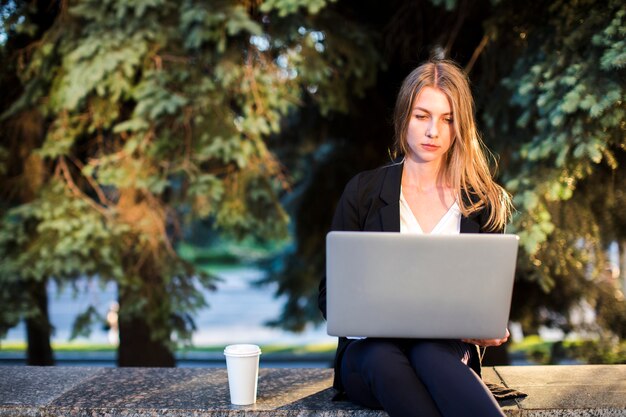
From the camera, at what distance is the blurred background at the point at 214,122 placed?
150 inches

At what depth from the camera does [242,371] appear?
2713mm

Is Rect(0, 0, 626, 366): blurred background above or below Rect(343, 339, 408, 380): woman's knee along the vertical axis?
above

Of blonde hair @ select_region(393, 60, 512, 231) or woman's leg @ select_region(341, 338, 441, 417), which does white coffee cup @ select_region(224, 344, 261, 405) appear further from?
blonde hair @ select_region(393, 60, 512, 231)

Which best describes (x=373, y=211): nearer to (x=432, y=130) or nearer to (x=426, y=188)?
(x=426, y=188)

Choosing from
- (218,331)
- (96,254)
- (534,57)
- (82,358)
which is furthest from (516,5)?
(218,331)

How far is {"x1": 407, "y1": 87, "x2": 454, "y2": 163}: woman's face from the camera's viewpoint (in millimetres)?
2742

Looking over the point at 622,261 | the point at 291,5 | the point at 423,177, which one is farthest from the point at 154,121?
the point at 622,261

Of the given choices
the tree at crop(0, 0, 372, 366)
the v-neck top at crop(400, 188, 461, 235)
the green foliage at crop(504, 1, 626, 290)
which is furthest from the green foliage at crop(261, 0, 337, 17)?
the v-neck top at crop(400, 188, 461, 235)

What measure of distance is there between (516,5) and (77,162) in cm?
300

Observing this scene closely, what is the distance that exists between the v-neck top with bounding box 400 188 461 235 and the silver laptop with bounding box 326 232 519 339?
0.49 m

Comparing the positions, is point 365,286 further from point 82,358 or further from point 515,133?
point 82,358

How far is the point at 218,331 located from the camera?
44.3 feet

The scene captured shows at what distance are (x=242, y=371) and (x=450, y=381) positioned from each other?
0.82 metres

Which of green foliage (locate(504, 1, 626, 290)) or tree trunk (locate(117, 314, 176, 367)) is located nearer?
green foliage (locate(504, 1, 626, 290))
